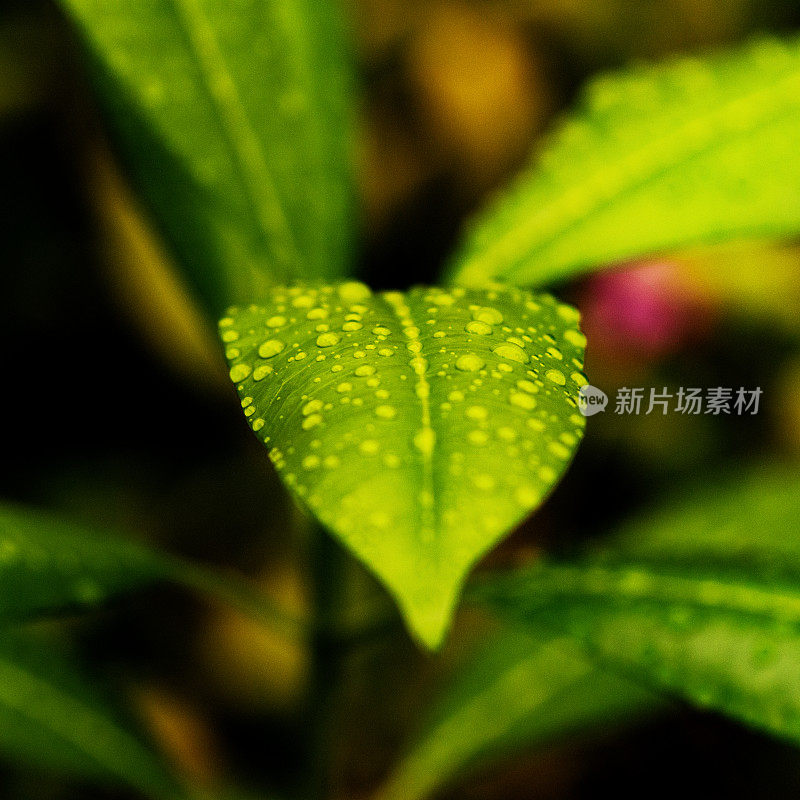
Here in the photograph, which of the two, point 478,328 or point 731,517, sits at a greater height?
point 731,517

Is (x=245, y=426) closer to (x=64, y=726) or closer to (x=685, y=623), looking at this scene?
(x=64, y=726)

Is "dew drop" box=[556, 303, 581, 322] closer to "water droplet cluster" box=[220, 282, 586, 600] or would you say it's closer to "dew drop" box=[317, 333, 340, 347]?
"water droplet cluster" box=[220, 282, 586, 600]

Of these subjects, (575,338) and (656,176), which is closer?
(575,338)

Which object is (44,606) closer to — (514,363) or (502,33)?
(514,363)

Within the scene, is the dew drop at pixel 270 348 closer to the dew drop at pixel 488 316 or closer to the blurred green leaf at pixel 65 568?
the dew drop at pixel 488 316

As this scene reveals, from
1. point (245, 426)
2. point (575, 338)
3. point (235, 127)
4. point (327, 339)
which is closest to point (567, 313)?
point (575, 338)

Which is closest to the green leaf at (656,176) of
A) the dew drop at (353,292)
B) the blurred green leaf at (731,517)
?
the dew drop at (353,292)

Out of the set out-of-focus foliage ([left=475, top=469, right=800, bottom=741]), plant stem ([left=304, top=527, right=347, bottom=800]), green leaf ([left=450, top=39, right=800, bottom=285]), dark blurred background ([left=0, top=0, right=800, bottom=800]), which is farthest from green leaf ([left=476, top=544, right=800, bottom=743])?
dark blurred background ([left=0, top=0, right=800, bottom=800])
